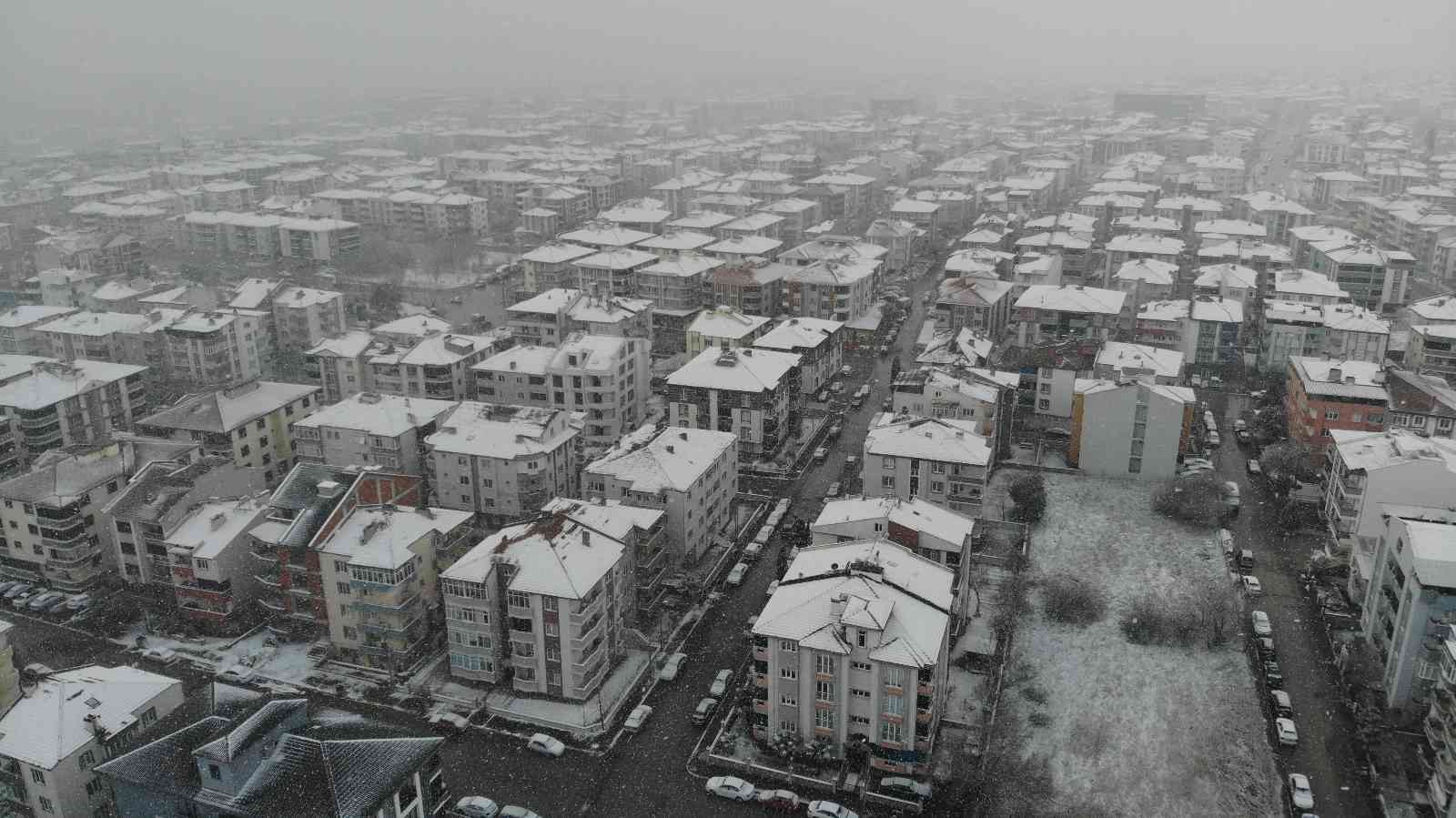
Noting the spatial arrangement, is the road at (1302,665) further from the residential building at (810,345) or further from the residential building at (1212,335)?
the residential building at (810,345)

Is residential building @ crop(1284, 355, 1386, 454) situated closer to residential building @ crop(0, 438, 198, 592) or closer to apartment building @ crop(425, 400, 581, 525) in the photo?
apartment building @ crop(425, 400, 581, 525)

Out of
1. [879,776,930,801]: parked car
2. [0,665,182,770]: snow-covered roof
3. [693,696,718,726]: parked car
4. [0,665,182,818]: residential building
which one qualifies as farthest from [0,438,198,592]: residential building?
[879,776,930,801]: parked car

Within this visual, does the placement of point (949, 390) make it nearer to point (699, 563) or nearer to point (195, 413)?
point (699, 563)

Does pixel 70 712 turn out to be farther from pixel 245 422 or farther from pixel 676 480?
pixel 245 422

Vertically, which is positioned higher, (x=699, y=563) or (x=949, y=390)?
(x=949, y=390)

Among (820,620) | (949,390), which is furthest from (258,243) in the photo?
(820,620)
